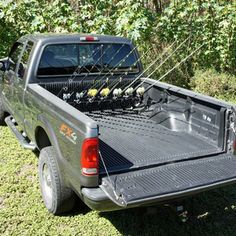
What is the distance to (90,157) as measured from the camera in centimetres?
310

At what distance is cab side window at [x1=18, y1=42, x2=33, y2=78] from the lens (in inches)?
195

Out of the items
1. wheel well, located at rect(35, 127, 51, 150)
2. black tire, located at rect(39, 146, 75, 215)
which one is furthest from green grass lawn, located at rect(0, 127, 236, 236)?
wheel well, located at rect(35, 127, 51, 150)

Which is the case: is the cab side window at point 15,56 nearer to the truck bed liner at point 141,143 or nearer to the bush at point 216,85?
the truck bed liner at point 141,143

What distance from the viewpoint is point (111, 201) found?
304cm

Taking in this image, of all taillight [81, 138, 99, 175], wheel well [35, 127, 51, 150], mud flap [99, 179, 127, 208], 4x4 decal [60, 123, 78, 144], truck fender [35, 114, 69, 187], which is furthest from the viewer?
wheel well [35, 127, 51, 150]

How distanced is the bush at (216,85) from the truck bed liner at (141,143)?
168 inches

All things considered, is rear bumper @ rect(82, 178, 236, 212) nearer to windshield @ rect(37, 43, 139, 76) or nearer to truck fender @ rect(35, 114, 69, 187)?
truck fender @ rect(35, 114, 69, 187)

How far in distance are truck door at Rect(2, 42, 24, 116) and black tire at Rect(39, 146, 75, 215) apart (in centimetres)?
167

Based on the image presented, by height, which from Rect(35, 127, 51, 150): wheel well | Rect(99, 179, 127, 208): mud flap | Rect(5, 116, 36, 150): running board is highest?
Rect(99, 179, 127, 208): mud flap

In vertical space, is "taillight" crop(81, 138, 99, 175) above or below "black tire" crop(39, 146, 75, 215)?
above

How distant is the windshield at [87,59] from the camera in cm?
491

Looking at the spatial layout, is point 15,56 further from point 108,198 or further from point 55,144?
point 108,198

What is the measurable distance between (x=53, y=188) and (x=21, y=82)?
1.71 meters

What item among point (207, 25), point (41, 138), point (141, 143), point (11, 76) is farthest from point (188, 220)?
point (207, 25)
